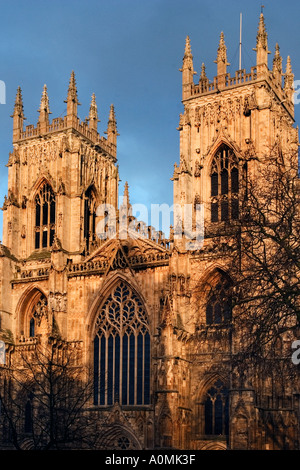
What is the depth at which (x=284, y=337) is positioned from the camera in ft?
121

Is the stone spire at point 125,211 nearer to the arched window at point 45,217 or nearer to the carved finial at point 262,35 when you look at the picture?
the arched window at point 45,217

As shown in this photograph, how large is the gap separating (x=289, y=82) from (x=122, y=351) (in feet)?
58.4

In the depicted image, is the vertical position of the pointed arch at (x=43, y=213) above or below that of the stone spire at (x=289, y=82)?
below

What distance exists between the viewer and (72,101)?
4934 centimetres

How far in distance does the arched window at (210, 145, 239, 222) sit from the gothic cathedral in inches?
2.5

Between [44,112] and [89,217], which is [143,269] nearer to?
[89,217]

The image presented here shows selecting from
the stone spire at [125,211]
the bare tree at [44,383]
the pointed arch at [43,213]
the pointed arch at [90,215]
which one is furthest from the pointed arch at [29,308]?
the stone spire at [125,211]

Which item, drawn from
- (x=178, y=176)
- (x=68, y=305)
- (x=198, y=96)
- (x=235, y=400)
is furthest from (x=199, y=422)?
(x=198, y=96)

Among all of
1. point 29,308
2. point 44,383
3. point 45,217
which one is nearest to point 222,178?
point 45,217

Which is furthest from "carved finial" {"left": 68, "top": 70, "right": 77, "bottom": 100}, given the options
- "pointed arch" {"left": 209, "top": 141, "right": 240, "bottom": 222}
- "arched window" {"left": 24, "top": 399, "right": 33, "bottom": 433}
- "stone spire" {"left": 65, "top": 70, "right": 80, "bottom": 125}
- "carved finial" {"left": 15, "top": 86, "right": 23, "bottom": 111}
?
"arched window" {"left": 24, "top": 399, "right": 33, "bottom": 433}

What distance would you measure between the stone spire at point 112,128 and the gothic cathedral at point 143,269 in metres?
1.26

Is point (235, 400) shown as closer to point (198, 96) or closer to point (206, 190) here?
point (206, 190)

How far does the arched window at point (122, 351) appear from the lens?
138 ft
